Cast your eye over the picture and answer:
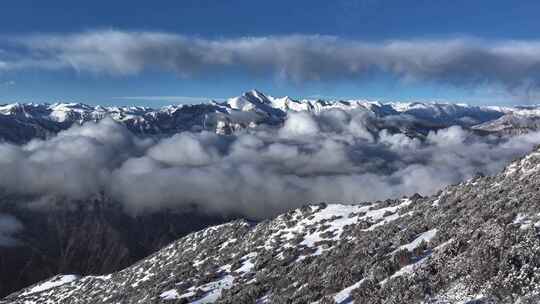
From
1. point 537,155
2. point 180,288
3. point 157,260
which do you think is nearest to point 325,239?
point 180,288

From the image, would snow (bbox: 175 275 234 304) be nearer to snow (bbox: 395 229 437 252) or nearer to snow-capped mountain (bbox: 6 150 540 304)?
snow-capped mountain (bbox: 6 150 540 304)

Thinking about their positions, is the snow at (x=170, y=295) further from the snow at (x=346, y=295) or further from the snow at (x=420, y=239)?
the snow at (x=346, y=295)

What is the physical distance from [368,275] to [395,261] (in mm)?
1903

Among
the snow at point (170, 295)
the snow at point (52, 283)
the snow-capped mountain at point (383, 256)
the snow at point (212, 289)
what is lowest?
the snow at point (52, 283)

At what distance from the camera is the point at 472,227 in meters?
33.9

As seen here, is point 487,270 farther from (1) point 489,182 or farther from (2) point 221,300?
(1) point 489,182

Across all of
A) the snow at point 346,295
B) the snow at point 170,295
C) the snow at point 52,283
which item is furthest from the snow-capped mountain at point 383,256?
the snow at point 52,283

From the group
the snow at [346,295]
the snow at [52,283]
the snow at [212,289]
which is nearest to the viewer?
the snow at [346,295]

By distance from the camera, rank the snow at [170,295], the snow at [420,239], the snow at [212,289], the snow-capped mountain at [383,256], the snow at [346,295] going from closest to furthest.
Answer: the snow-capped mountain at [383,256], the snow at [346,295], the snow at [420,239], the snow at [212,289], the snow at [170,295]

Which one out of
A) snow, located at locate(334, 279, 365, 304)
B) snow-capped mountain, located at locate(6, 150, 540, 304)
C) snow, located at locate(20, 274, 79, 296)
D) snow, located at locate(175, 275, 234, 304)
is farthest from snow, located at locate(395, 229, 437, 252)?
snow, located at locate(20, 274, 79, 296)

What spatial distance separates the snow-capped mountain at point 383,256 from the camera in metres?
23.6

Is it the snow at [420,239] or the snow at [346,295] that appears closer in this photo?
the snow at [346,295]

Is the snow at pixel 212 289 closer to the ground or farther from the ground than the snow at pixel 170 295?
Result: farther from the ground

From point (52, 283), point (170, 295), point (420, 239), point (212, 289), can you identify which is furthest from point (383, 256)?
point (52, 283)
